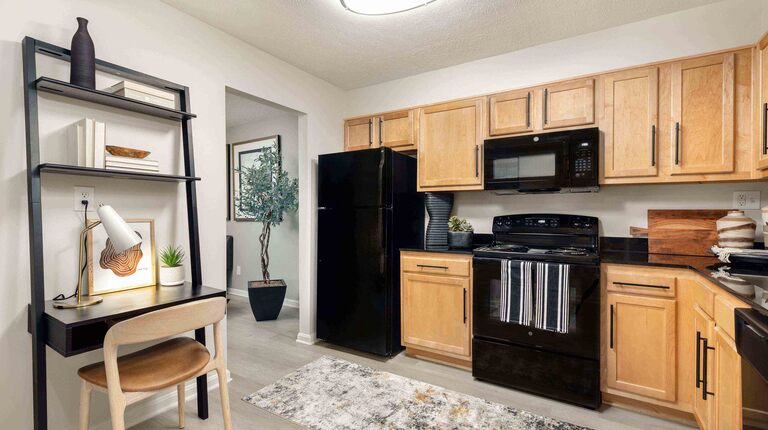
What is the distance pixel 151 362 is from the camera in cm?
167

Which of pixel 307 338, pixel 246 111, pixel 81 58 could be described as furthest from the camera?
pixel 246 111

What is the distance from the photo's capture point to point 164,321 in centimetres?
145

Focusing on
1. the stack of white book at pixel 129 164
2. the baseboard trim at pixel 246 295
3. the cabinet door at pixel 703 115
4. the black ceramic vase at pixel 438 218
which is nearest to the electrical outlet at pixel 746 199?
the cabinet door at pixel 703 115

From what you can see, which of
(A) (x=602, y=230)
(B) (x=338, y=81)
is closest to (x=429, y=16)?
(B) (x=338, y=81)

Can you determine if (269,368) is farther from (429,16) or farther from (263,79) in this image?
(429,16)

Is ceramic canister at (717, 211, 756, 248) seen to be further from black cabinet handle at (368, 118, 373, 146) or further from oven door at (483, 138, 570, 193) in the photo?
black cabinet handle at (368, 118, 373, 146)

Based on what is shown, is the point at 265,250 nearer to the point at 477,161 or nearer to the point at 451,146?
the point at 451,146

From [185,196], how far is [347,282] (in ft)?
4.68

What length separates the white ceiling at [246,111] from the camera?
3.99 meters

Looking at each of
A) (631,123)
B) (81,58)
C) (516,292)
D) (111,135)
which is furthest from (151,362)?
(631,123)

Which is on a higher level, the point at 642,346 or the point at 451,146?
the point at 451,146

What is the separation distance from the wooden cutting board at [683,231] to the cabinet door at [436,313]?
52.3 inches

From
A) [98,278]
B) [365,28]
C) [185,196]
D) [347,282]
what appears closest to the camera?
[98,278]

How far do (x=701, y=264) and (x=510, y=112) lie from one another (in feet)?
5.06
